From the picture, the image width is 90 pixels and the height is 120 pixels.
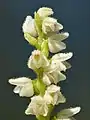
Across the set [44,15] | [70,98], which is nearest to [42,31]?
[44,15]

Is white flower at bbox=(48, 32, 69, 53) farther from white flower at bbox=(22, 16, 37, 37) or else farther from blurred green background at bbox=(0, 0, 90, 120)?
blurred green background at bbox=(0, 0, 90, 120)

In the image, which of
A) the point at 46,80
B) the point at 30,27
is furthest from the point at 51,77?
the point at 30,27

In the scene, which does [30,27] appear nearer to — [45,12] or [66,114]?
[45,12]

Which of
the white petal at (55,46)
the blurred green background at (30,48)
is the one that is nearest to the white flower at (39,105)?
the white petal at (55,46)

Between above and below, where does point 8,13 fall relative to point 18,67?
above

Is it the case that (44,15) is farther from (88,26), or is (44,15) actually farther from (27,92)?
(88,26)

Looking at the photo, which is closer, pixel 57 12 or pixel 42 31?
pixel 42 31

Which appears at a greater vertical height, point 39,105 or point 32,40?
point 32,40

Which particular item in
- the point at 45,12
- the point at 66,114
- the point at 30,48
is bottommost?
the point at 30,48
